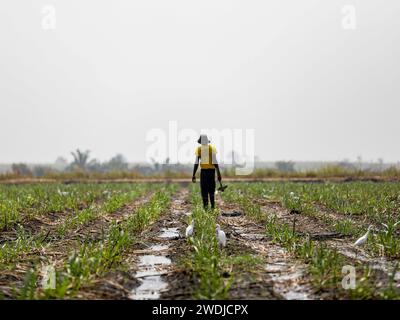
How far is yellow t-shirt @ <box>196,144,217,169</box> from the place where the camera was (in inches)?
443

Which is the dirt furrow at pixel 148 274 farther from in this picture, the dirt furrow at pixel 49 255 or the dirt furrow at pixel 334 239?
the dirt furrow at pixel 334 239

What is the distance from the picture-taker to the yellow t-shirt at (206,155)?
11258 millimetres

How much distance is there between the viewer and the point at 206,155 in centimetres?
1127

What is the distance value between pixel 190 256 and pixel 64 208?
713cm

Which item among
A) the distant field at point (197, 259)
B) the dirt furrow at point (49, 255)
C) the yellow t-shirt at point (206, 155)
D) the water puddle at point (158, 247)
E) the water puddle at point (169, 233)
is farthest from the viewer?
the yellow t-shirt at point (206, 155)

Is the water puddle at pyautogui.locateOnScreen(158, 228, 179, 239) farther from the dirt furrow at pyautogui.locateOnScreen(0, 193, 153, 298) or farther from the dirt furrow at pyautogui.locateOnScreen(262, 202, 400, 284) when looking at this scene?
the dirt furrow at pyautogui.locateOnScreen(262, 202, 400, 284)
